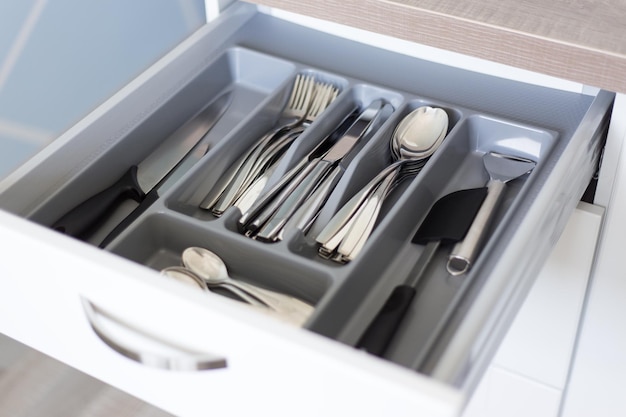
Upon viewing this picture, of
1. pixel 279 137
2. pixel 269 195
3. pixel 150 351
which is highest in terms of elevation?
pixel 279 137

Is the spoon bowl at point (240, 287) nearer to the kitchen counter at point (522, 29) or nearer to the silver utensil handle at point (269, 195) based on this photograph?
the silver utensil handle at point (269, 195)

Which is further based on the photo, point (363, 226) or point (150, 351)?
point (363, 226)

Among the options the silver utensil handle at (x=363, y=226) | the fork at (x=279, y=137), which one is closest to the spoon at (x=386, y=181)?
the silver utensil handle at (x=363, y=226)

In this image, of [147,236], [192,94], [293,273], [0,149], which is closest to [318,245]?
[293,273]

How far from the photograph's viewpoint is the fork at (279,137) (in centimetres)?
82

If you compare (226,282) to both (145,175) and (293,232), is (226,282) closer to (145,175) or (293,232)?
(293,232)

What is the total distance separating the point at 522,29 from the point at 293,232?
281 mm

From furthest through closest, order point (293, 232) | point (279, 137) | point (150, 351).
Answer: point (279, 137) → point (293, 232) → point (150, 351)

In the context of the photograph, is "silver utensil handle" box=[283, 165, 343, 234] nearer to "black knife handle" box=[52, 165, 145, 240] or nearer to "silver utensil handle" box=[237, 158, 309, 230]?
"silver utensil handle" box=[237, 158, 309, 230]

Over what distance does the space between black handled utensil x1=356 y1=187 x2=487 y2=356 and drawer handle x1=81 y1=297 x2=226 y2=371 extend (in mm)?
130

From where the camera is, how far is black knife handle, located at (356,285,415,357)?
656mm

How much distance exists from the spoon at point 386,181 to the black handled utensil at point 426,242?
51 millimetres

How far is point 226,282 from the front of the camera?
2.38 ft

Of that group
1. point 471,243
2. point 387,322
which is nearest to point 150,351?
point 387,322
